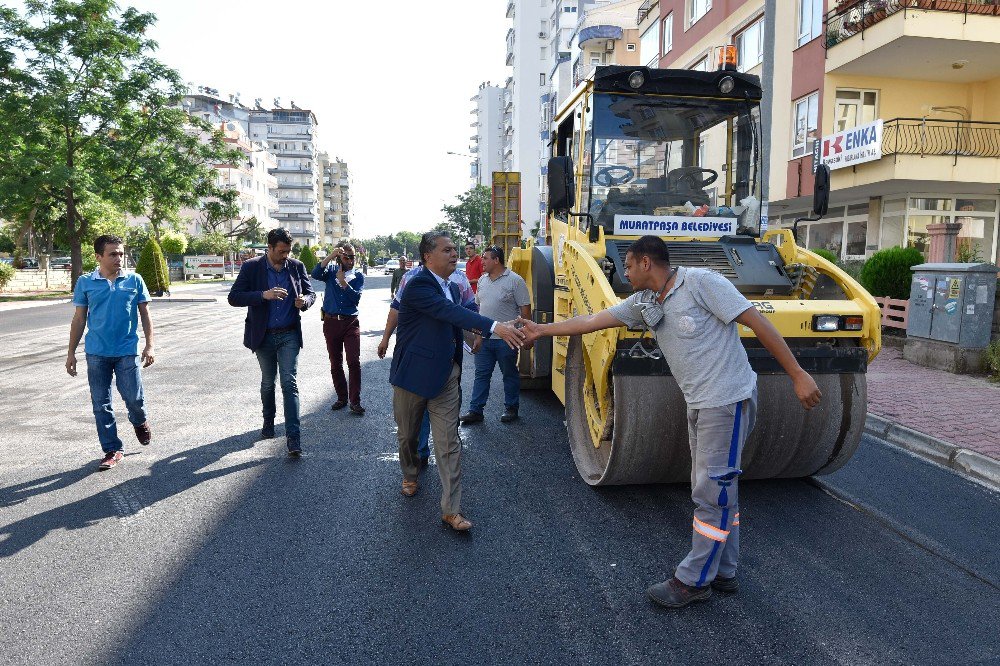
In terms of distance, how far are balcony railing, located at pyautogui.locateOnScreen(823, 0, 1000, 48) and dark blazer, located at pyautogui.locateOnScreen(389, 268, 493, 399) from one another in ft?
53.7

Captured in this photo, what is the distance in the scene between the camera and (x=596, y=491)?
201 inches

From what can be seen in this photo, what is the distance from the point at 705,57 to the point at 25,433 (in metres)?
24.7

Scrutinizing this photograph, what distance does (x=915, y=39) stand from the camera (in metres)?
16.5

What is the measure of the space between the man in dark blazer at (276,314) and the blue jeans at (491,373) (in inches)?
72.2

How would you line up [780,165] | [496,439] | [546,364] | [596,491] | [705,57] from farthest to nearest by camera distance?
1. [705,57]
2. [780,165]
3. [546,364]
4. [496,439]
5. [596,491]

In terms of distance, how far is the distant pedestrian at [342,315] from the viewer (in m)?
7.66

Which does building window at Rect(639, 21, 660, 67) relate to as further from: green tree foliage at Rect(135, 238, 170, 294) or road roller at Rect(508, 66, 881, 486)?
road roller at Rect(508, 66, 881, 486)

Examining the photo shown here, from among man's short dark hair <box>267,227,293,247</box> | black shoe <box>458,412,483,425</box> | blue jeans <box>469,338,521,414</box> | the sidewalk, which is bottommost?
black shoe <box>458,412,483,425</box>

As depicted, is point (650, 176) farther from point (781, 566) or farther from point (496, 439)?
point (781, 566)

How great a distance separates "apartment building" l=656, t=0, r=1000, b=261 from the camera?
55.6 ft

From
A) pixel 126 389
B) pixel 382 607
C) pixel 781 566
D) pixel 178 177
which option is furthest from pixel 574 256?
pixel 178 177

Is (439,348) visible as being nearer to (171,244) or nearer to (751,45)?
(751,45)

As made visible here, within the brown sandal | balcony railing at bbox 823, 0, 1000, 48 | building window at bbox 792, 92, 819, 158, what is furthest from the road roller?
building window at bbox 792, 92, 819, 158

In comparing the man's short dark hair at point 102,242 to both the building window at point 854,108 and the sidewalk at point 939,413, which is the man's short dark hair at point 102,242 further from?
the building window at point 854,108
